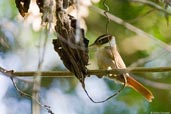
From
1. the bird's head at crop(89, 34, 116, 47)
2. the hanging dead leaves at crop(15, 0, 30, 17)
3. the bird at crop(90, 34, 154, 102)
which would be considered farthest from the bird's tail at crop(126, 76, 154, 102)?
the hanging dead leaves at crop(15, 0, 30, 17)

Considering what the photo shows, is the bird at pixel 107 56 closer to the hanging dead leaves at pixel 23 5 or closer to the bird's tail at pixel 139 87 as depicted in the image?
the bird's tail at pixel 139 87

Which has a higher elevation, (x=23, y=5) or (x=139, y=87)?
(x=23, y=5)

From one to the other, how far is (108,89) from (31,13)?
71.9 inches

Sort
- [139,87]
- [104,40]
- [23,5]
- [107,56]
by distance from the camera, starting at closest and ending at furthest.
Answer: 1. [23,5]
2. [139,87]
3. [104,40]
4. [107,56]

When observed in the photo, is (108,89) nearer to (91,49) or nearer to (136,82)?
(91,49)

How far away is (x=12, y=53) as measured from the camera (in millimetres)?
3820

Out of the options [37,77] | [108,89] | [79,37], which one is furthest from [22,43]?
[37,77]

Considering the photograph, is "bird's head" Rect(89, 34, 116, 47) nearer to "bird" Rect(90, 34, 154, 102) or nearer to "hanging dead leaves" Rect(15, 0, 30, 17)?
"bird" Rect(90, 34, 154, 102)

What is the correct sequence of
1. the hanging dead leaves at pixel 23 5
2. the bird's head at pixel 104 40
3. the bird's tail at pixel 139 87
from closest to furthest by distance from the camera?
1. the hanging dead leaves at pixel 23 5
2. the bird's tail at pixel 139 87
3. the bird's head at pixel 104 40

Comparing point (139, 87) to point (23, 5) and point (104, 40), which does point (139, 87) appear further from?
point (23, 5)

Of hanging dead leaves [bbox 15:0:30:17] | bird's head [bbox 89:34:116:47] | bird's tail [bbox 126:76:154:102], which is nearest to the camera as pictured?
hanging dead leaves [bbox 15:0:30:17]

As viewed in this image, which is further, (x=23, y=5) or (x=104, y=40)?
(x=104, y=40)

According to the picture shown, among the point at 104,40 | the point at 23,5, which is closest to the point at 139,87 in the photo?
the point at 104,40

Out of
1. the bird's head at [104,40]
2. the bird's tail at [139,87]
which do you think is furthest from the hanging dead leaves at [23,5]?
the bird's tail at [139,87]
